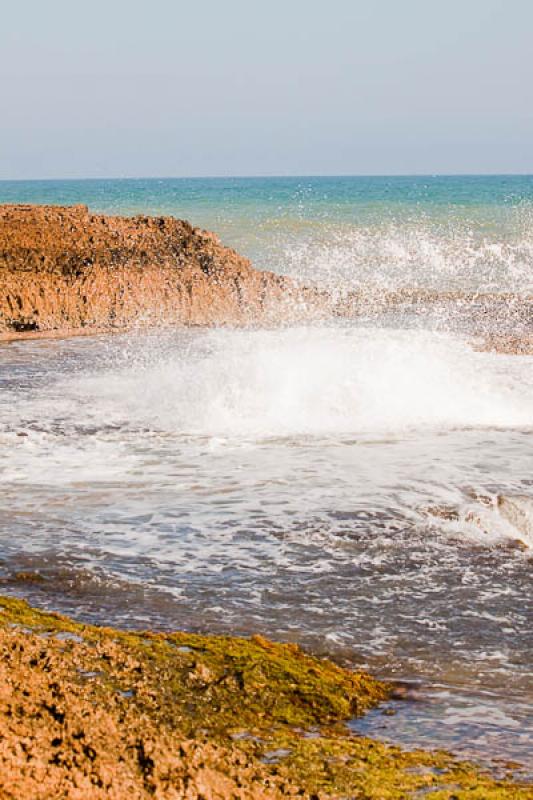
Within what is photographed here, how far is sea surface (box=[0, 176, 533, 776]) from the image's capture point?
14.6 feet

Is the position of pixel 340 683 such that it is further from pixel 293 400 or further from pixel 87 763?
pixel 293 400

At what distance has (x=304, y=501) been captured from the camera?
21.8 ft

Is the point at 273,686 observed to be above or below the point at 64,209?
below

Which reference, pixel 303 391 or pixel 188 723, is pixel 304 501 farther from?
pixel 303 391

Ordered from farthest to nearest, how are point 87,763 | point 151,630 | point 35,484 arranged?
point 35,484 → point 151,630 → point 87,763

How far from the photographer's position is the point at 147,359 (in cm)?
1345

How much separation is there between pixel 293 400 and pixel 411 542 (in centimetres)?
Answer: 453

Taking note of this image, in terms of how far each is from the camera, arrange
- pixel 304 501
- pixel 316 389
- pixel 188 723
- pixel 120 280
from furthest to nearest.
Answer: pixel 120 280 < pixel 316 389 < pixel 304 501 < pixel 188 723

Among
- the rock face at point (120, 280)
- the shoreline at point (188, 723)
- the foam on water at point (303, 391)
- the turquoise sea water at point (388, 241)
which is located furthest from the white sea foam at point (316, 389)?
the turquoise sea water at point (388, 241)

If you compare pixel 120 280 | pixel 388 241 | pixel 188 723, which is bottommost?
pixel 188 723

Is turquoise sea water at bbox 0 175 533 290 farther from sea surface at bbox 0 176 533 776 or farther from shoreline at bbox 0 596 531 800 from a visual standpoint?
shoreline at bbox 0 596 531 800

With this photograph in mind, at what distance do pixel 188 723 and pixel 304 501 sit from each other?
3430 millimetres

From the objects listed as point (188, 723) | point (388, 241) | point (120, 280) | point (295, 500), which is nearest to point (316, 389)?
point (295, 500)

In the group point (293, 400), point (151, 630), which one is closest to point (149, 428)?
point (293, 400)
